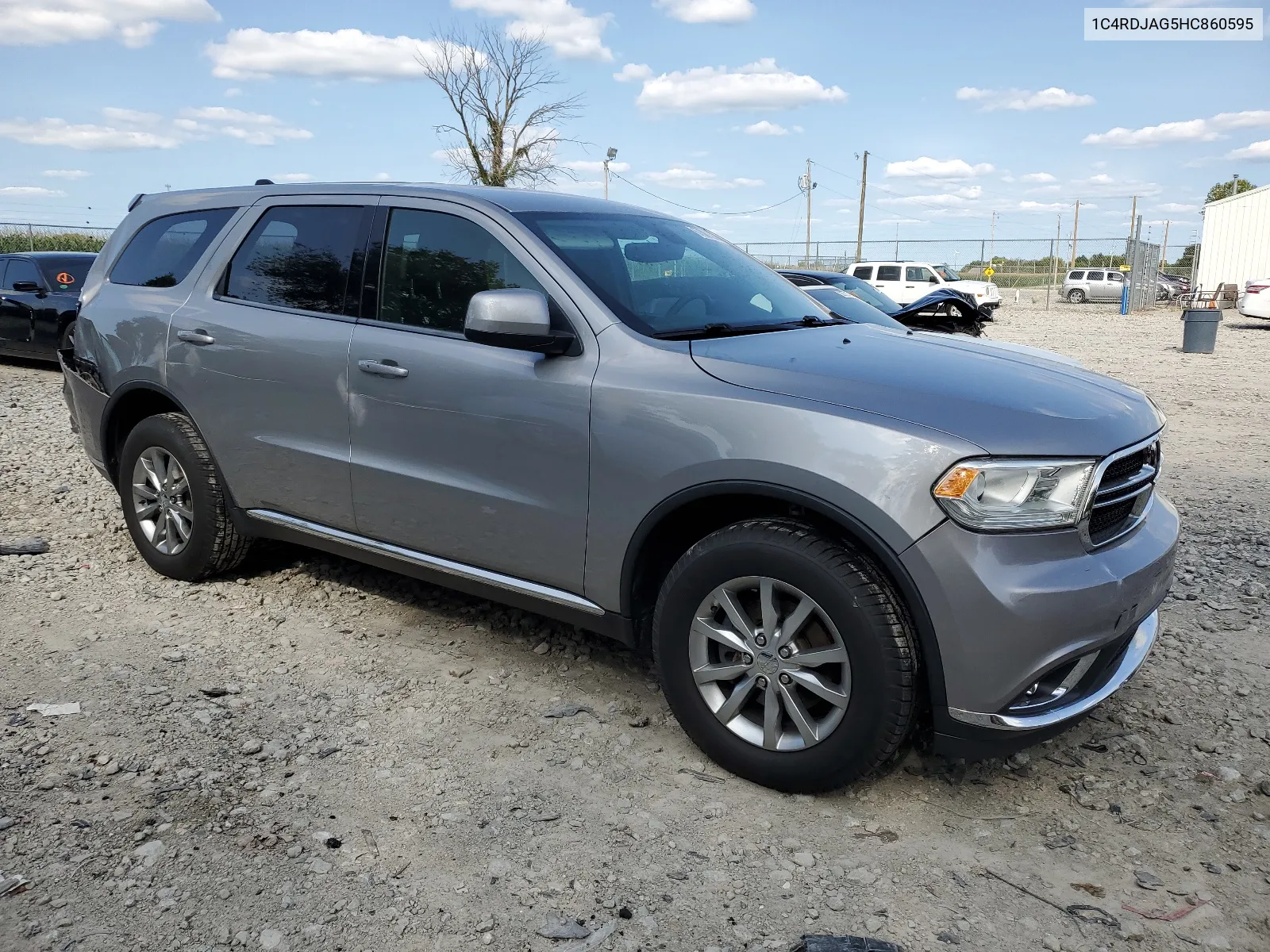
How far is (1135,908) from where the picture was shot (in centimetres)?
261

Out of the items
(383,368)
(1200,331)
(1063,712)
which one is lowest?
(1063,712)

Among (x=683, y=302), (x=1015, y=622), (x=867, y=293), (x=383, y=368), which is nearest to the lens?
(x=1015, y=622)

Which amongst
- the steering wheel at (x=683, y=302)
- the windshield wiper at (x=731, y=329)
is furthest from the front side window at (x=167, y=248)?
the windshield wiper at (x=731, y=329)

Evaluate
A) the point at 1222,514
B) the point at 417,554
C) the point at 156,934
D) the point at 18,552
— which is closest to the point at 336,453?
the point at 417,554

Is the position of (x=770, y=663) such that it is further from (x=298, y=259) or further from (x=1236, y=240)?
(x=1236, y=240)

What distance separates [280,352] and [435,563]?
1.13 metres

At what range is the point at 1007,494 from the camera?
2672 mm

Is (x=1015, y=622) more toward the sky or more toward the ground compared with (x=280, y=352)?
more toward the ground

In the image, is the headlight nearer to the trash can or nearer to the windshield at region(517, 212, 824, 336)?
the windshield at region(517, 212, 824, 336)

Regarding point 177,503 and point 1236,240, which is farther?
point 1236,240

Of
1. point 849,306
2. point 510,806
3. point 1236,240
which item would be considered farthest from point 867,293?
point 1236,240

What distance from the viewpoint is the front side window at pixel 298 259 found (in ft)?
13.3

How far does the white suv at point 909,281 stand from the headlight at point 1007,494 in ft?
89.7

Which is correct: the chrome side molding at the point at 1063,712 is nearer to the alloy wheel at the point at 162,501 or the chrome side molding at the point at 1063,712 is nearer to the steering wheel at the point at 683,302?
the steering wheel at the point at 683,302
